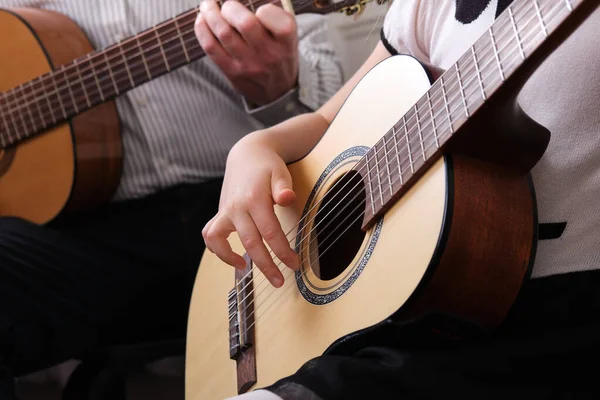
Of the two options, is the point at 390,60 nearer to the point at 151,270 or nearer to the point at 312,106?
the point at 312,106

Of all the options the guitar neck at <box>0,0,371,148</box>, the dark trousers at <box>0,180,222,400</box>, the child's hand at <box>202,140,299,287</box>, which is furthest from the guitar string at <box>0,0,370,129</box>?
the child's hand at <box>202,140,299,287</box>

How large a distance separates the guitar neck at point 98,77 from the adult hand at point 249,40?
0.19 feet

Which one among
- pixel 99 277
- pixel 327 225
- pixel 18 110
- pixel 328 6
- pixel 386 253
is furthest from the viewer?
pixel 18 110

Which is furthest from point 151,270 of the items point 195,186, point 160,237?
point 195,186

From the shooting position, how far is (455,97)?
1.56 ft

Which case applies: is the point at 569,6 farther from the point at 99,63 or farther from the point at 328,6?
the point at 99,63

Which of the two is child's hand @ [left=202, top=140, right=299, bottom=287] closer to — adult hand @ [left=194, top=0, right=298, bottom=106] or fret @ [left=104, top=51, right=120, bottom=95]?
adult hand @ [left=194, top=0, right=298, bottom=106]

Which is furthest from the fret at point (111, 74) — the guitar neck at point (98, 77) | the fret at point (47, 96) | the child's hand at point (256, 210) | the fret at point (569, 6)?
the fret at point (569, 6)

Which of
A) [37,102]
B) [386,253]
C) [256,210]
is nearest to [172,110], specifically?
[37,102]

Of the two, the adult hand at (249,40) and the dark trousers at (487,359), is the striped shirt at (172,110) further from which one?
the dark trousers at (487,359)

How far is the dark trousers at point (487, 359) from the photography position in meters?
0.44

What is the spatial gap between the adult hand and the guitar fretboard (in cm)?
37

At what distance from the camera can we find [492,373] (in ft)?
1.50

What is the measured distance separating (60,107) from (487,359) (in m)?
0.86
